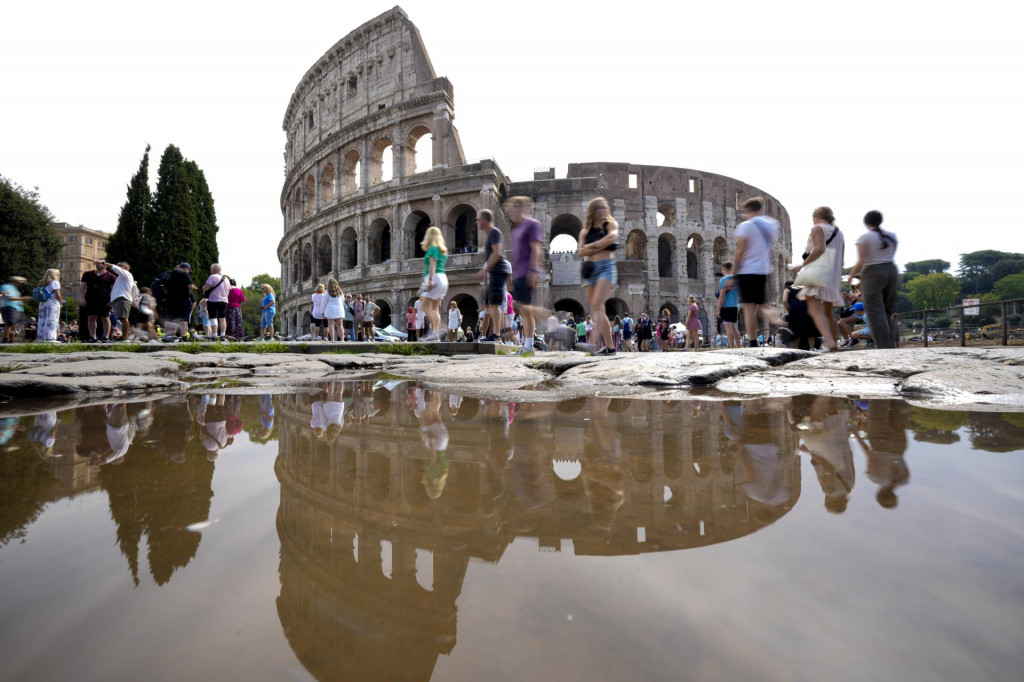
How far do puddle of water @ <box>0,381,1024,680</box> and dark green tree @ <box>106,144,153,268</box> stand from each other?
34.0m

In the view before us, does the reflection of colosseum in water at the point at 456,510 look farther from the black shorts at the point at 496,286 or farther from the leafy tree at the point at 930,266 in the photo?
the leafy tree at the point at 930,266

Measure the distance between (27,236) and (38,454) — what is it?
1406 inches

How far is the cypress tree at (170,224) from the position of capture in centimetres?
2714

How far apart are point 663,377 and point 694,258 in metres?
26.7

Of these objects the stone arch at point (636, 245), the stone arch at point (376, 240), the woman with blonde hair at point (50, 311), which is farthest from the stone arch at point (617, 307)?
the woman with blonde hair at point (50, 311)

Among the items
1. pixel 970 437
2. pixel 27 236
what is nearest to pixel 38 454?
pixel 970 437

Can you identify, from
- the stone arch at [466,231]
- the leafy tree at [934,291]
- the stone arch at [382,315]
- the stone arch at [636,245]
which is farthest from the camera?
the leafy tree at [934,291]

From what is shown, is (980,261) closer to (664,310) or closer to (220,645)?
(664,310)

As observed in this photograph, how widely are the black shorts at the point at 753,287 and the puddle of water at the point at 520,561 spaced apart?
3677 mm

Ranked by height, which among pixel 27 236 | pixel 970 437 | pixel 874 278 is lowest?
pixel 970 437

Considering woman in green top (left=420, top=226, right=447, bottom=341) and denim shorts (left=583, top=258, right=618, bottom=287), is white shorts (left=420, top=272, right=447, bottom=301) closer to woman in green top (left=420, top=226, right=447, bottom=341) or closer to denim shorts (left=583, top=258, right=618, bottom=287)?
woman in green top (left=420, top=226, right=447, bottom=341)

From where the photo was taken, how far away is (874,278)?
15.1 feet

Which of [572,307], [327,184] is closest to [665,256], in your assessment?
[572,307]

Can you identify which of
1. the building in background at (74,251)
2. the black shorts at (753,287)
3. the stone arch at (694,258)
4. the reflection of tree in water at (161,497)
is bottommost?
the reflection of tree in water at (161,497)
